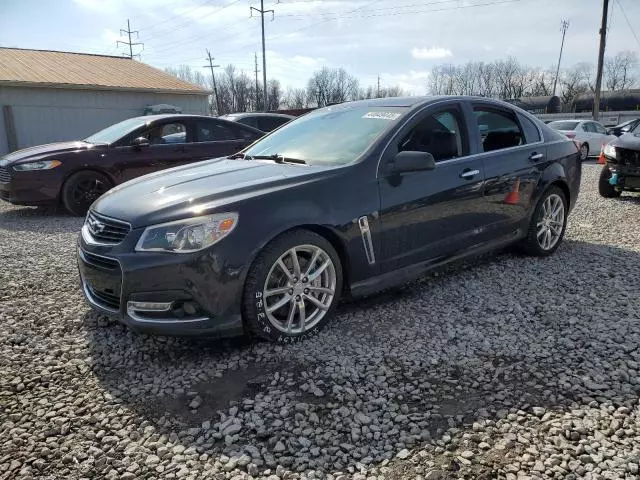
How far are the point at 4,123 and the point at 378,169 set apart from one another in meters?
20.9

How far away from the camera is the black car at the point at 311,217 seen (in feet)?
9.53

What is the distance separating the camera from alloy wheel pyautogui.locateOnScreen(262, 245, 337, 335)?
3.14 m

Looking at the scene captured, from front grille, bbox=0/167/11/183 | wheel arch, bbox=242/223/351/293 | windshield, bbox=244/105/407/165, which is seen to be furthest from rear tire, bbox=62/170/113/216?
wheel arch, bbox=242/223/351/293

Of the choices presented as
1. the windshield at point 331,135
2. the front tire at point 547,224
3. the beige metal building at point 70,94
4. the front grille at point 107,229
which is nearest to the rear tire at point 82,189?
the windshield at point 331,135

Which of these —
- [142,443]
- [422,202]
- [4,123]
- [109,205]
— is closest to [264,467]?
[142,443]

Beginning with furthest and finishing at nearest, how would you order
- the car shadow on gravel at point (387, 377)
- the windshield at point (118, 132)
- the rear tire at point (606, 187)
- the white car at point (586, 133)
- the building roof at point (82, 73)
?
the building roof at point (82, 73) < the white car at point (586, 133) < the rear tire at point (606, 187) < the windshield at point (118, 132) < the car shadow on gravel at point (387, 377)

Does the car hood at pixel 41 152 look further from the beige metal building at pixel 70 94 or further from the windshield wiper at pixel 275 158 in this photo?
the beige metal building at pixel 70 94

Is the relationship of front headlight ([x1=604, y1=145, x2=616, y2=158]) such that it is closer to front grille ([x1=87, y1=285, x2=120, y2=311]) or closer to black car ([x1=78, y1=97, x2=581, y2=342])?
black car ([x1=78, y1=97, x2=581, y2=342])

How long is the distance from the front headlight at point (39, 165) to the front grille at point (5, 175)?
0.13 metres

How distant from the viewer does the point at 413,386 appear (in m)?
2.74

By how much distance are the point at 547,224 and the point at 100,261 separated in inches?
164

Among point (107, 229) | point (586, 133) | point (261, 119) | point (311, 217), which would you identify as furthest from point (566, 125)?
point (107, 229)

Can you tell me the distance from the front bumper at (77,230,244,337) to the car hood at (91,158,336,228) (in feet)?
0.78

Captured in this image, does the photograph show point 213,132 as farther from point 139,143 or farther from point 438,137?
point 438,137
